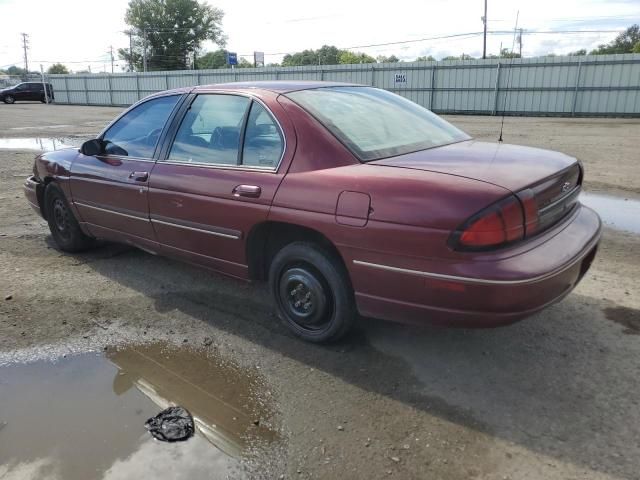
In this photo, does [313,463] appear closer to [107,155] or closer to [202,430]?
[202,430]

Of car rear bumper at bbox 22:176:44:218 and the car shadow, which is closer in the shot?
the car shadow

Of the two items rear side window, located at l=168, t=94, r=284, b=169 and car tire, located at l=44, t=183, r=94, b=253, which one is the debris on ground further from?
car tire, located at l=44, t=183, r=94, b=253

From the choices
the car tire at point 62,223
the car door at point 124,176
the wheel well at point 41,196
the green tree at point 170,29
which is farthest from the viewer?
the green tree at point 170,29

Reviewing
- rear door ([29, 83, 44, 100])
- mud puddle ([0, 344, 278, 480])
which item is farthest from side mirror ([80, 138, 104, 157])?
rear door ([29, 83, 44, 100])

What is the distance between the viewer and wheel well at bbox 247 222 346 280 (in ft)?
10.7

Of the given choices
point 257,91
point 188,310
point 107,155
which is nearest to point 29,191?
point 107,155

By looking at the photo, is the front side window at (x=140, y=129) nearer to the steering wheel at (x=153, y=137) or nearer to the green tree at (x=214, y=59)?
the steering wheel at (x=153, y=137)

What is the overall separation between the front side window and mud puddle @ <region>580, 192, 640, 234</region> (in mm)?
4830

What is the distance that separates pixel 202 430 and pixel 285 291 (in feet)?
3.61

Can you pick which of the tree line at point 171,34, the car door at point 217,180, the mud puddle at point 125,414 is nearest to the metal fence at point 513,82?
the car door at point 217,180

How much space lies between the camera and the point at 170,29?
70875mm

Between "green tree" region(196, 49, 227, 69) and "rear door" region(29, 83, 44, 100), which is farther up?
"green tree" region(196, 49, 227, 69)

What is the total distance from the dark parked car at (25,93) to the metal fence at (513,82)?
21.8 metres

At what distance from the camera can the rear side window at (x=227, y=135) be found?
346 cm
